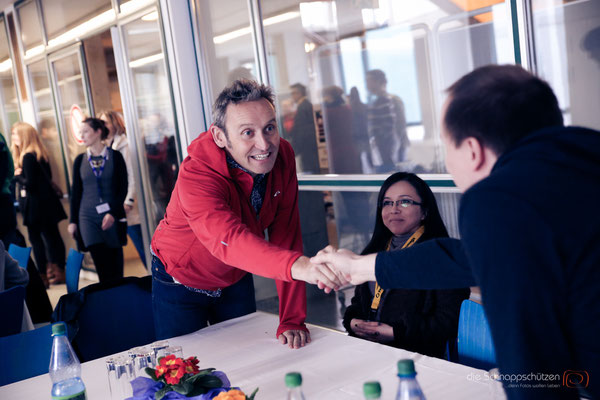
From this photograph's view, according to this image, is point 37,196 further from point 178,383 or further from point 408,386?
point 408,386

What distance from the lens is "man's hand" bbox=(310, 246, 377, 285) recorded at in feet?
5.57

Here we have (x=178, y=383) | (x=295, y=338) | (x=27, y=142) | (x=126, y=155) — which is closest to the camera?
(x=178, y=383)

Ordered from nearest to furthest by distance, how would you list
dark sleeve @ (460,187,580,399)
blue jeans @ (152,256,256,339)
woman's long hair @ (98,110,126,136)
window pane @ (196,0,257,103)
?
dark sleeve @ (460,187,580,399)
blue jeans @ (152,256,256,339)
window pane @ (196,0,257,103)
woman's long hair @ (98,110,126,136)

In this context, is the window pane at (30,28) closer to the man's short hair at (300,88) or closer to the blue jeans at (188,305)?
the man's short hair at (300,88)

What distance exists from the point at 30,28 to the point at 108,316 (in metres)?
6.03

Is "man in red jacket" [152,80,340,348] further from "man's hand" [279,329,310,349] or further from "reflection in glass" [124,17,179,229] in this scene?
"reflection in glass" [124,17,179,229]

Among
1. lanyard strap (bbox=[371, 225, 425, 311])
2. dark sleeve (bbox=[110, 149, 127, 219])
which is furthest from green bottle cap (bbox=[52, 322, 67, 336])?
dark sleeve (bbox=[110, 149, 127, 219])

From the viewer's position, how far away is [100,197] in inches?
202

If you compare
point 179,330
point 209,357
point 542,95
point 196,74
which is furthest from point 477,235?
point 196,74

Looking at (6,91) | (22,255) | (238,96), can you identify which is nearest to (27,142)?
(6,91)

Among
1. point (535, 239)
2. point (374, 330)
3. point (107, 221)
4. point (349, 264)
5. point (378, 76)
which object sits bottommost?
point (374, 330)

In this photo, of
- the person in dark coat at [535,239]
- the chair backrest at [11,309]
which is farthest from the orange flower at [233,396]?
the chair backrest at [11,309]

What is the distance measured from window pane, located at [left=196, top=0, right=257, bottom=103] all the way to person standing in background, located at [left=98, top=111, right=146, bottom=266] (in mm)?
1326

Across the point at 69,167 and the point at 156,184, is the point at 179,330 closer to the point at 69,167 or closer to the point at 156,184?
the point at 156,184
